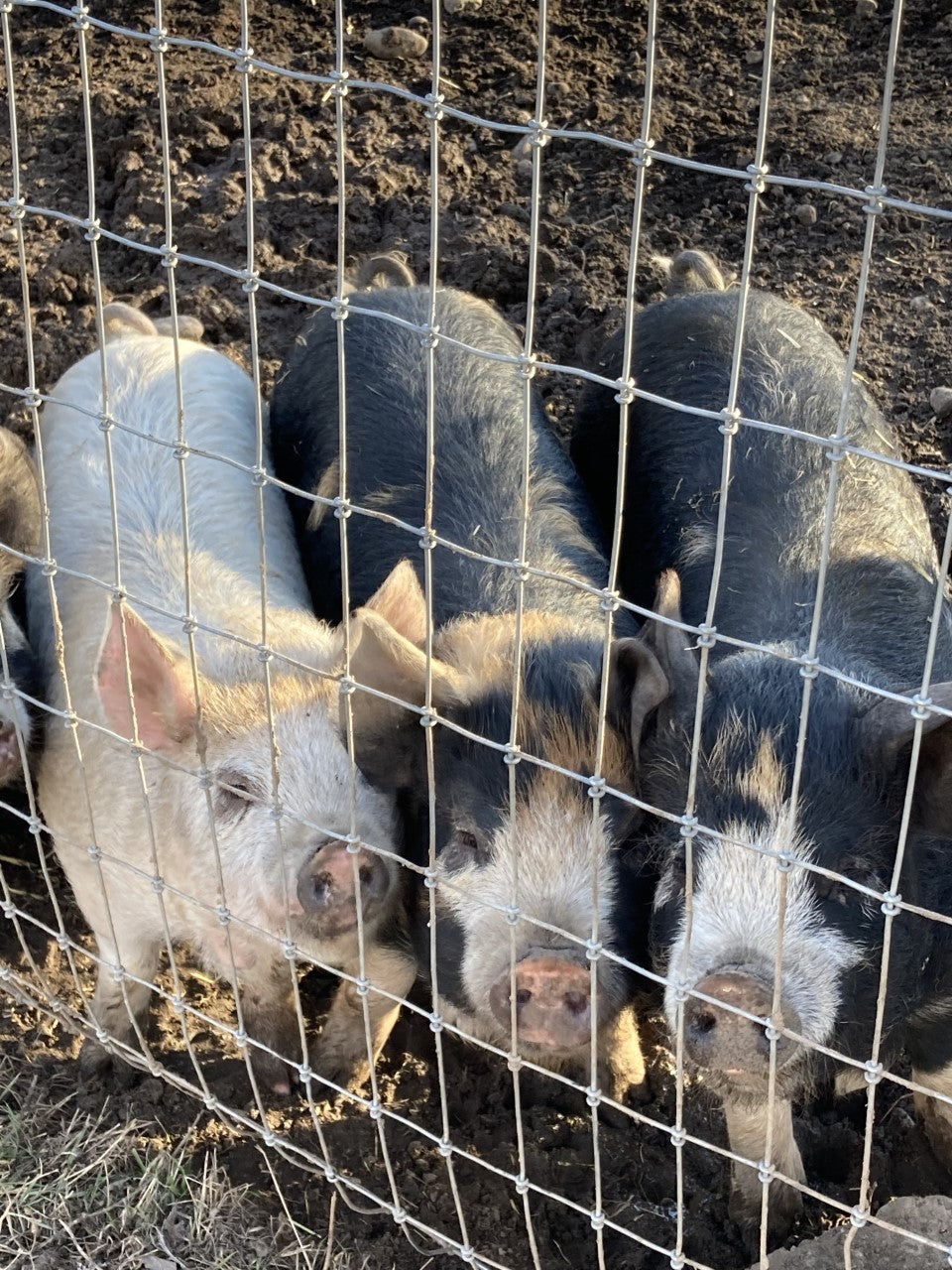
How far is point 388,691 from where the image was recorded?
2938 millimetres

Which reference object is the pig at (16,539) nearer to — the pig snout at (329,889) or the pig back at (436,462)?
the pig back at (436,462)

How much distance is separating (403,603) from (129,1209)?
1437 mm

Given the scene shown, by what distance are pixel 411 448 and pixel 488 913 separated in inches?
59.5

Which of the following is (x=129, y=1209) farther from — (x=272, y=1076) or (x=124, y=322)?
(x=124, y=322)

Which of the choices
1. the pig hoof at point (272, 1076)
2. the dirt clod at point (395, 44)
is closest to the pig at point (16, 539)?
the pig hoof at point (272, 1076)

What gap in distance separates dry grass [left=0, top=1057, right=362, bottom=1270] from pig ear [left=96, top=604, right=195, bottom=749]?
918 millimetres

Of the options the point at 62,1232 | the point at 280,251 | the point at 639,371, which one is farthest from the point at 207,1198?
the point at 280,251

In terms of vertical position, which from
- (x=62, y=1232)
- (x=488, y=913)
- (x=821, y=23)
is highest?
(x=821, y=23)

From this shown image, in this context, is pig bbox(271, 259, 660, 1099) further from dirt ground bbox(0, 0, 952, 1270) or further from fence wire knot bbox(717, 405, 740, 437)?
dirt ground bbox(0, 0, 952, 1270)

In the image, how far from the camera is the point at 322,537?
4.19 meters

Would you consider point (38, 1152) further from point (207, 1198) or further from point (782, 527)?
point (782, 527)

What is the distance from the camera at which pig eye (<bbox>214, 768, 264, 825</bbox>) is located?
3338mm

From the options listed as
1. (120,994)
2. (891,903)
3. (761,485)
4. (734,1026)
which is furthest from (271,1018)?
(891,903)

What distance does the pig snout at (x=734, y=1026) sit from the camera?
246 cm
